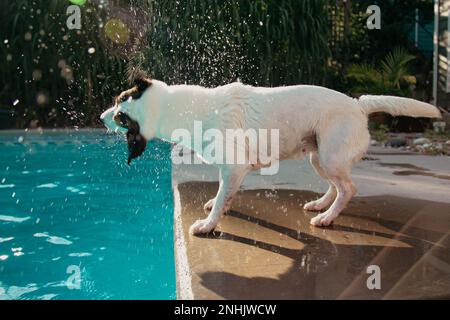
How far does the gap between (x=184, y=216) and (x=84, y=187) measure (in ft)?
8.85

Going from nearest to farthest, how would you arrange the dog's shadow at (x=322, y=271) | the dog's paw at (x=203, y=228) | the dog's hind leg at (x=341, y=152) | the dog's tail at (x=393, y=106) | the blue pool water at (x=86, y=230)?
1. the dog's shadow at (x=322, y=271)
2. the blue pool water at (x=86, y=230)
3. the dog's paw at (x=203, y=228)
4. the dog's hind leg at (x=341, y=152)
5. the dog's tail at (x=393, y=106)

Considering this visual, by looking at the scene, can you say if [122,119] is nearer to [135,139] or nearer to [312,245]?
[135,139]

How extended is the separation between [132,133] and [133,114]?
0.13 meters

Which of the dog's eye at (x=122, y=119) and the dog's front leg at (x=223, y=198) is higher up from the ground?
the dog's eye at (x=122, y=119)

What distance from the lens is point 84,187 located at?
5.73 metres

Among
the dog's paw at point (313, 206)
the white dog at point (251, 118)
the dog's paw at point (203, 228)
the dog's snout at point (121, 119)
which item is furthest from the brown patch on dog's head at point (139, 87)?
the dog's paw at point (313, 206)

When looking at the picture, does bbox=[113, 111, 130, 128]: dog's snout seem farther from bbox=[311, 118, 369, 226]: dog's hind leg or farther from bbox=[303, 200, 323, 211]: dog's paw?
bbox=[303, 200, 323, 211]: dog's paw

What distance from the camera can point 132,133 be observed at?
3088 mm

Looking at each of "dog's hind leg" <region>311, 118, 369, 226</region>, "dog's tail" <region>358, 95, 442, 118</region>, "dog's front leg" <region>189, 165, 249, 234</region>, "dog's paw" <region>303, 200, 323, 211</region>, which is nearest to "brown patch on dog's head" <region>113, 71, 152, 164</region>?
"dog's front leg" <region>189, 165, 249, 234</region>

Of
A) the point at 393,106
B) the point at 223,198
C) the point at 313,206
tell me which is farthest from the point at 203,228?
the point at 393,106

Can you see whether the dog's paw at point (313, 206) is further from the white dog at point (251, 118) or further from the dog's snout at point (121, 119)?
the dog's snout at point (121, 119)

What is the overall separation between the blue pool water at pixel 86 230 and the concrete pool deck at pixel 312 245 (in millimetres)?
267

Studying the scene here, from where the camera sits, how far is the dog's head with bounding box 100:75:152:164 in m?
3.01

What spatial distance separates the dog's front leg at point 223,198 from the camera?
116 inches
